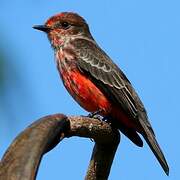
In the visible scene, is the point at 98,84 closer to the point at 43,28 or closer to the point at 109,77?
the point at 109,77

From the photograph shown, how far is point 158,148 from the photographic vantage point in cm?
773

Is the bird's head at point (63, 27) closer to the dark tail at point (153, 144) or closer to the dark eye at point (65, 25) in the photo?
the dark eye at point (65, 25)

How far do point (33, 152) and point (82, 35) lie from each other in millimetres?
7428

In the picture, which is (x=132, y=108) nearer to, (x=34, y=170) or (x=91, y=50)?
(x=91, y=50)

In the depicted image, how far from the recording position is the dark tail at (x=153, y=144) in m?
7.00

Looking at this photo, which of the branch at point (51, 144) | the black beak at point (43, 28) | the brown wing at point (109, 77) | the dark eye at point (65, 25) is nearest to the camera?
the branch at point (51, 144)

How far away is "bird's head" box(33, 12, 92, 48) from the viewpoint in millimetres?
9820

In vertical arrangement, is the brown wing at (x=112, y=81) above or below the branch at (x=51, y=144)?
above

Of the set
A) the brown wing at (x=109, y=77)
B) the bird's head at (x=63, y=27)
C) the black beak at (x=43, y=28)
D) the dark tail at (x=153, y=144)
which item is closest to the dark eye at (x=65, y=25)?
the bird's head at (x=63, y=27)

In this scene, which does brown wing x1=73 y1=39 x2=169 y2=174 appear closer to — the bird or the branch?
the bird

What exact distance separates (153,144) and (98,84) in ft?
4.83

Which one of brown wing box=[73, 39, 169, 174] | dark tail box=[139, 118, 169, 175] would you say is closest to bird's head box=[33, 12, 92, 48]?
brown wing box=[73, 39, 169, 174]

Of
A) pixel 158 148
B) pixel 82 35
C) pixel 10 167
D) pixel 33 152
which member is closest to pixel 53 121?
pixel 33 152

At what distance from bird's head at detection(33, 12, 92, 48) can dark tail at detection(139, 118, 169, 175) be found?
85.7 inches
